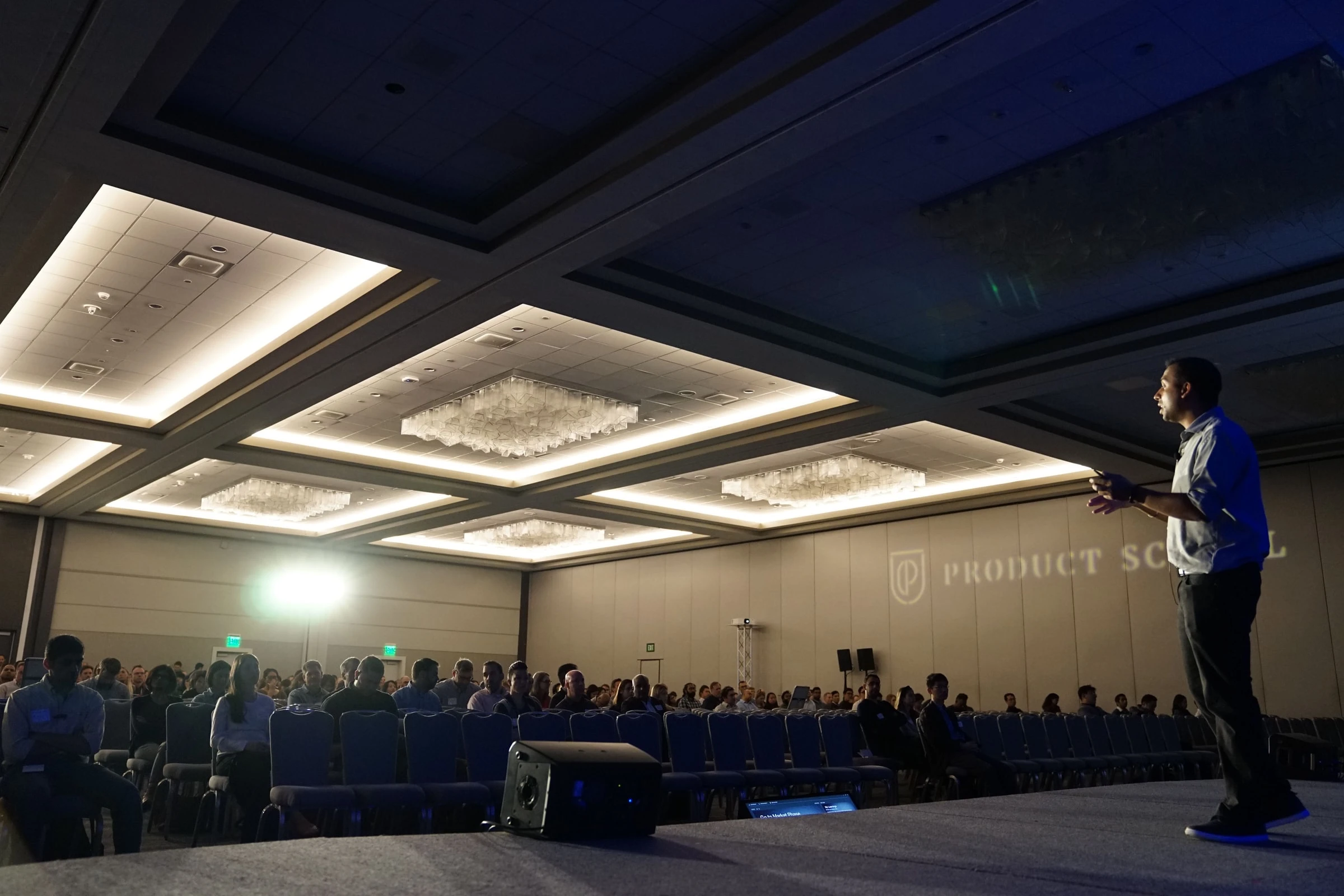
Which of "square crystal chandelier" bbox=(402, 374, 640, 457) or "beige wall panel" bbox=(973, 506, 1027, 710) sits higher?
"square crystal chandelier" bbox=(402, 374, 640, 457)

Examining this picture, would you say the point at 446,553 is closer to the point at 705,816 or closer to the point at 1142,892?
the point at 705,816

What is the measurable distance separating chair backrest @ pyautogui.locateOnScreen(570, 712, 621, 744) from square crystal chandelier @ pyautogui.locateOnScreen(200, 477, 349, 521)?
12315mm

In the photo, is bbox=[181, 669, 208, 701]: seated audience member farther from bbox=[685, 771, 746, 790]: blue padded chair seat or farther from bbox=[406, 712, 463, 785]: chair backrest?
bbox=[685, 771, 746, 790]: blue padded chair seat

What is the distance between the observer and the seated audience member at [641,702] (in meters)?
9.23

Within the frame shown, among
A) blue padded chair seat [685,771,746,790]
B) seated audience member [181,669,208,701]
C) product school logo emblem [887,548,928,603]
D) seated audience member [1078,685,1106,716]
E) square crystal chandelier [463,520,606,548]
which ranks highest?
square crystal chandelier [463,520,606,548]

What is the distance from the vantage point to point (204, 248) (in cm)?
853

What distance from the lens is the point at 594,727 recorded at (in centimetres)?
671

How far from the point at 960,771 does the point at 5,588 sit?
18.6 meters

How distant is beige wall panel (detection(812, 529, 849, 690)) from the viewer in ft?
62.3

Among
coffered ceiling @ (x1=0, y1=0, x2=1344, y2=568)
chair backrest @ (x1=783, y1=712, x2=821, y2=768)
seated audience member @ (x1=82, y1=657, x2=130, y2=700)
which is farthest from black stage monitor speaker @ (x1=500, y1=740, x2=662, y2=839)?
seated audience member @ (x1=82, y1=657, x2=130, y2=700)

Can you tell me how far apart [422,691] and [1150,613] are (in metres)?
11.5

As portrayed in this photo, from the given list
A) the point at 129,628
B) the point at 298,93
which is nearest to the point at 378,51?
the point at 298,93

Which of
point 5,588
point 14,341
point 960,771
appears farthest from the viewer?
point 5,588

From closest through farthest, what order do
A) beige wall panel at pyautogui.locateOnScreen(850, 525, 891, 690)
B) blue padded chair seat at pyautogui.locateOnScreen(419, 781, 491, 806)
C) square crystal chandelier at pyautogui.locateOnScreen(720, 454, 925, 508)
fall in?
blue padded chair seat at pyautogui.locateOnScreen(419, 781, 491, 806), square crystal chandelier at pyautogui.locateOnScreen(720, 454, 925, 508), beige wall panel at pyautogui.locateOnScreen(850, 525, 891, 690)
